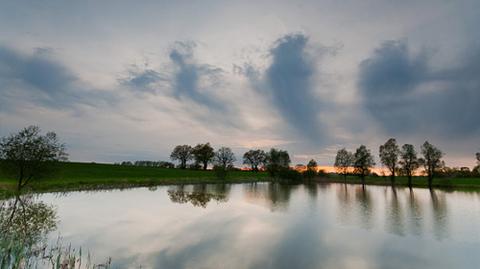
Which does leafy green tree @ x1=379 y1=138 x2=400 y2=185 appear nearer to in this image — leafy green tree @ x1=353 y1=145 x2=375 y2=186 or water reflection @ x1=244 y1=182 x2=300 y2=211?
leafy green tree @ x1=353 y1=145 x2=375 y2=186

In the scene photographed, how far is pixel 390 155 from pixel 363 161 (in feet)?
44.0

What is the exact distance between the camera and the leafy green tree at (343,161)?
11166cm

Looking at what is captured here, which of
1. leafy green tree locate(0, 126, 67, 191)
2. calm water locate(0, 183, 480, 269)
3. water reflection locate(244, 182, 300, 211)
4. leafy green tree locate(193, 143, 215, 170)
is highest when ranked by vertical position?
leafy green tree locate(193, 143, 215, 170)

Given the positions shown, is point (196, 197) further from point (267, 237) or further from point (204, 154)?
point (204, 154)

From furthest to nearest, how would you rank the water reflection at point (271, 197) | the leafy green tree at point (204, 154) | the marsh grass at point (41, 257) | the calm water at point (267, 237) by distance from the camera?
the leafy green tree at point (204, 154) → the water reflection at point (271, 197) → the calm water at point (267, 237) → the marsh grass at point (41, 257)

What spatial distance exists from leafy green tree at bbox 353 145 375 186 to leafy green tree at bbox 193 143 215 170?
69071 millimetres


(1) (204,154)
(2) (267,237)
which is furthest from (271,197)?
(1) (204,154)

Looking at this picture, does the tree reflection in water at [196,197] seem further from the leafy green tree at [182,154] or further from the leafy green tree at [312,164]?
the leafy green tree at [182,154]

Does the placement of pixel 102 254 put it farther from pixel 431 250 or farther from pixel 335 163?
pixel 335 163

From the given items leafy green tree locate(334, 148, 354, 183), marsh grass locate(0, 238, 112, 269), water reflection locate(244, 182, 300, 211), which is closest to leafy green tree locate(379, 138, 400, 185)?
leafy green tree locate(334, 148, 354, 183)

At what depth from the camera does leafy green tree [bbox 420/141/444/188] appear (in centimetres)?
8019

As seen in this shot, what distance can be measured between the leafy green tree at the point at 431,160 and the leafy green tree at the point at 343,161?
30095mm

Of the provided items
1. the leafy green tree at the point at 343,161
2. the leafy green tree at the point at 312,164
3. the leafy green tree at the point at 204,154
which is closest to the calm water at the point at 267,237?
the leafy green tree at the point at 343,161

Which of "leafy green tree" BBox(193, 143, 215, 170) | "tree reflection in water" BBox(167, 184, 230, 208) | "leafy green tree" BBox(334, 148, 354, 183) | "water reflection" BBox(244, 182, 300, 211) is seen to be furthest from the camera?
"leafy green tree" BBox(193, 143, 215, 170)
